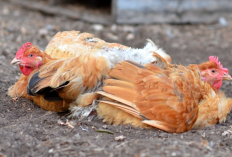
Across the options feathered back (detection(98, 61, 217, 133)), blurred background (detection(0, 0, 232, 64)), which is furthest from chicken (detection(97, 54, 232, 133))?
blurred background (detection(0, 0, 232, 64))

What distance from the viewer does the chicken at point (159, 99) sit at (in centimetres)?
331

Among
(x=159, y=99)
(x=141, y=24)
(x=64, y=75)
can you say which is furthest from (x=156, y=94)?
(x=141, y=24)

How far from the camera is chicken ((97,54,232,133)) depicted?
130 inches

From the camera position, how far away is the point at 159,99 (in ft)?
10.9

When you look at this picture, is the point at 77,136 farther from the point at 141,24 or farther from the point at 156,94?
the point at 141,24

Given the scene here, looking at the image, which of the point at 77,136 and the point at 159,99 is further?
the point at 159,99

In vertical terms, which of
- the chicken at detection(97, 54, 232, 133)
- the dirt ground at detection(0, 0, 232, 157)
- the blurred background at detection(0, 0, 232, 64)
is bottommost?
the dirt ground at detection(0, 0, 232, 157)

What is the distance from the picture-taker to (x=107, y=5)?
34.0ft

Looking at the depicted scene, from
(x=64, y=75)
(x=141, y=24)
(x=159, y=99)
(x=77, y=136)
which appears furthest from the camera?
(x=141, y=24)

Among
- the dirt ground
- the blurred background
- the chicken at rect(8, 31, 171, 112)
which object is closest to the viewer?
the dirt ground

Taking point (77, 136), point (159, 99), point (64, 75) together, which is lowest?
point (77, 136)

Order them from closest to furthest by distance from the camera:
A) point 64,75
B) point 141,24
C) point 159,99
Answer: point 159,99 < point 64,75 < point 141,24

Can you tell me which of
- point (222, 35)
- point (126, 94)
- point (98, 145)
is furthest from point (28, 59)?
point (222, 35)

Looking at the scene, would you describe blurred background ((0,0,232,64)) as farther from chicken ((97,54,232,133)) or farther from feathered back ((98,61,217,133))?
feathered back ((98,61,217,133))
